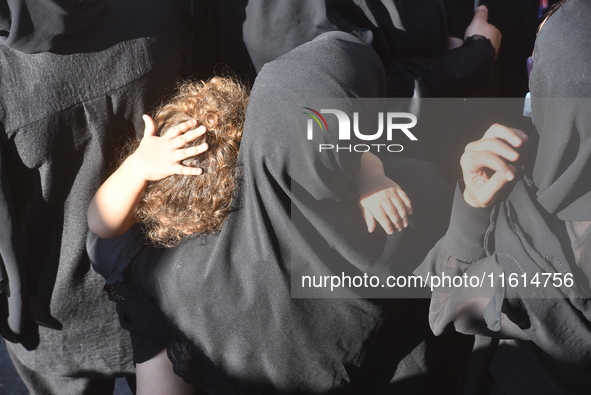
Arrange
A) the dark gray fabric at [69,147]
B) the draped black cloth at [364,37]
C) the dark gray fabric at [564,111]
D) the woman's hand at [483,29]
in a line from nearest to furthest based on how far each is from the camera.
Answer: the dark gray fabric at [564,111], the dark gray fabric at [69,147], the draped black cloth at [364,37], the woman's hand at [483,29]

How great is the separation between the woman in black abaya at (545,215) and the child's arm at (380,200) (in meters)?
0.10

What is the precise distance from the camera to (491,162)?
2.96ft

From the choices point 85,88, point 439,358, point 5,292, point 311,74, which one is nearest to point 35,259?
point 5,292

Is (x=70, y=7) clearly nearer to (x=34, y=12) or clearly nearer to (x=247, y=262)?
(x=34, y=12)

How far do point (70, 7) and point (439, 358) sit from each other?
3.51 ft

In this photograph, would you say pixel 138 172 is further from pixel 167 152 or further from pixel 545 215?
pixel 545 215

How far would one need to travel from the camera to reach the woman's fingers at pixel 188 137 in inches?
39.7

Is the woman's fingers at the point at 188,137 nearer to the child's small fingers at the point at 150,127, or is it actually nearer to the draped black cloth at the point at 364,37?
the child's small fingers at the point at 150,127

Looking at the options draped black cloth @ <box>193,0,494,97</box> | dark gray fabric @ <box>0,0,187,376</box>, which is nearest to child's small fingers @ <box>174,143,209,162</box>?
dark gray fabric @ <box>0,0,187,376</box>

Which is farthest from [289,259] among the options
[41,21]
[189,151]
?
[41,21]

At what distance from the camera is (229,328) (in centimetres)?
110

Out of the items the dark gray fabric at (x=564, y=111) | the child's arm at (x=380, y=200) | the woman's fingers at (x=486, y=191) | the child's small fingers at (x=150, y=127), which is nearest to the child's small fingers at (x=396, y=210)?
the child's arm at (x=380, y=200)

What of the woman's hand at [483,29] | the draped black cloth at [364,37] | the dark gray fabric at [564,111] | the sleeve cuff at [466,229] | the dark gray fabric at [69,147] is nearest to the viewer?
the dark gray fabric at [564,111]

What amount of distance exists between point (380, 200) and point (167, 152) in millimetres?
403
